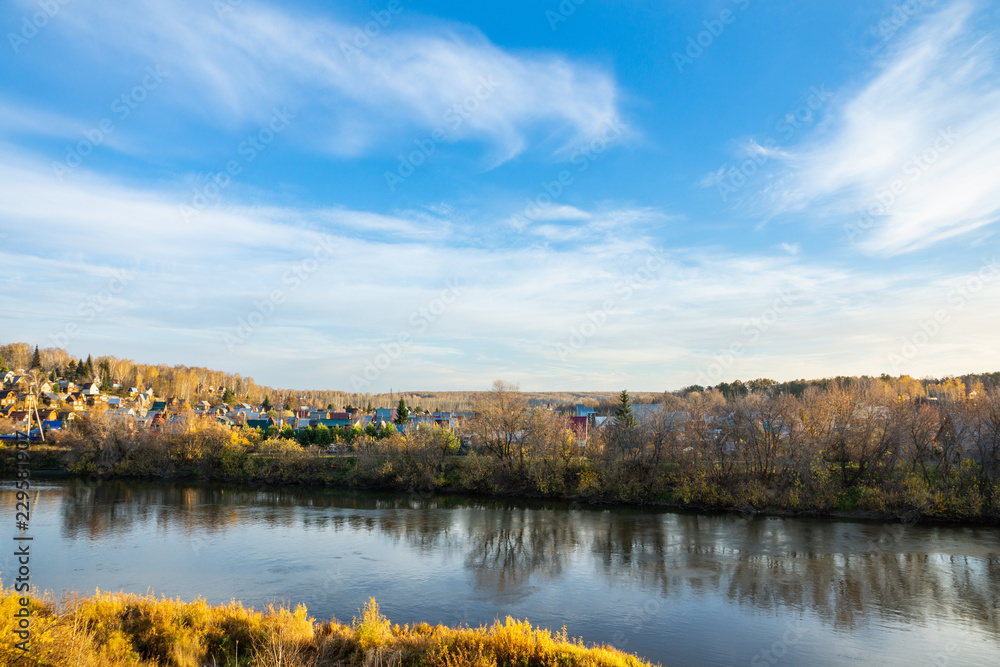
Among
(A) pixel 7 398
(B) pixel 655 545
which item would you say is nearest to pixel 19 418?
(A) pixel 7 398

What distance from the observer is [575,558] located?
930 inches

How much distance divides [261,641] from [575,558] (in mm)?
15535

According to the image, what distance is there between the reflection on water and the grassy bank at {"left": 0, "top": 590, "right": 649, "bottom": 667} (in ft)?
16.8

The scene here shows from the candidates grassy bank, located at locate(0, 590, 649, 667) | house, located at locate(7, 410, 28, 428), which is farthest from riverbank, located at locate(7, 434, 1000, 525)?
grassy bank, located at locate(0, 590, 649, 667)

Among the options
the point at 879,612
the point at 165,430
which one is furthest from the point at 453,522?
the point at 165,430

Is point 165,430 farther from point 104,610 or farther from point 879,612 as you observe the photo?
point 879,612

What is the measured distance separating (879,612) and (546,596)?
1039cm

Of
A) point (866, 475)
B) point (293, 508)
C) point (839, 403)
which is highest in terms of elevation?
point (839, 403)

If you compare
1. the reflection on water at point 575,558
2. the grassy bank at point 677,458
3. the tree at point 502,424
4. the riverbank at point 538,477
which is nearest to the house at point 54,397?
the riverbank at point 538,477

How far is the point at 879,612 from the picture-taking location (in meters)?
17.2

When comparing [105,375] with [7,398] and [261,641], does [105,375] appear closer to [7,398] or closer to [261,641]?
[7,398]

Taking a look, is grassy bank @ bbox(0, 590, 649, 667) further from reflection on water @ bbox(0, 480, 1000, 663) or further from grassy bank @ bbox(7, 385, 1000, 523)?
grassy bank @ bbox(7, 385, 1000, 523)

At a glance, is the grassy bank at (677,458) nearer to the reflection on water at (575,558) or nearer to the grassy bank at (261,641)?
the reflection on water at (575,558)

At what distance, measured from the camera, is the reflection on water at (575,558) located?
1755cm
